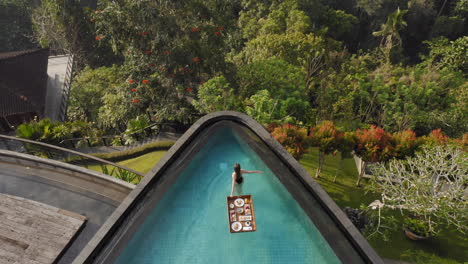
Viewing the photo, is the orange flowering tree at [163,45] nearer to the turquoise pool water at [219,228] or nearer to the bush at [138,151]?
the bush at [138,151]

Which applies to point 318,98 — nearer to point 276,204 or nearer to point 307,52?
point 307,52

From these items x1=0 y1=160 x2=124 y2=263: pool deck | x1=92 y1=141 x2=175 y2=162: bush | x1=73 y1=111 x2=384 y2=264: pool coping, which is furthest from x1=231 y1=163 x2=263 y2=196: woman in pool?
x1=92 y1=141 x2=175 y2=162: bush

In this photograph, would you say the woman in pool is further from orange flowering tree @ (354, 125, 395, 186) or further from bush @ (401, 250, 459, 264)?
bush @ (401, 250, 459, 264)

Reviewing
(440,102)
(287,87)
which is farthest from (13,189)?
(440,102)

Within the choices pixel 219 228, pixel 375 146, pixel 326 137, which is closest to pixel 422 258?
pixel 375 146

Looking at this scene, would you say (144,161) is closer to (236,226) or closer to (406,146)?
(236,226)
